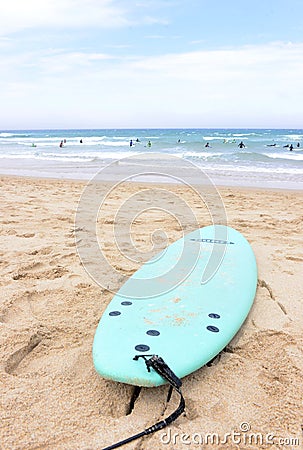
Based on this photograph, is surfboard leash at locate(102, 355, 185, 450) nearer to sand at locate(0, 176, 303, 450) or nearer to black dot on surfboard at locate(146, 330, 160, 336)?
sand at locate(0, 176, 303, 450)

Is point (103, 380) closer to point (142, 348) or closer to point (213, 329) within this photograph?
point (142, 348)

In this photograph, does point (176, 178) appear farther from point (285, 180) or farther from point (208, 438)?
point (208, 438)

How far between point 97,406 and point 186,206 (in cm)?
417

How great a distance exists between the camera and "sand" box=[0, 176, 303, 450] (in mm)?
1356

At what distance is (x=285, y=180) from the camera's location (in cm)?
887

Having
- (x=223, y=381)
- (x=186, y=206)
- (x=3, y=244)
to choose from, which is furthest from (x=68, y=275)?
(x=186, y=206)

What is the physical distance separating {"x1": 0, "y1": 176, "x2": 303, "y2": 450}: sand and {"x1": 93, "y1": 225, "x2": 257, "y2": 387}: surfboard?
0.11 meters
